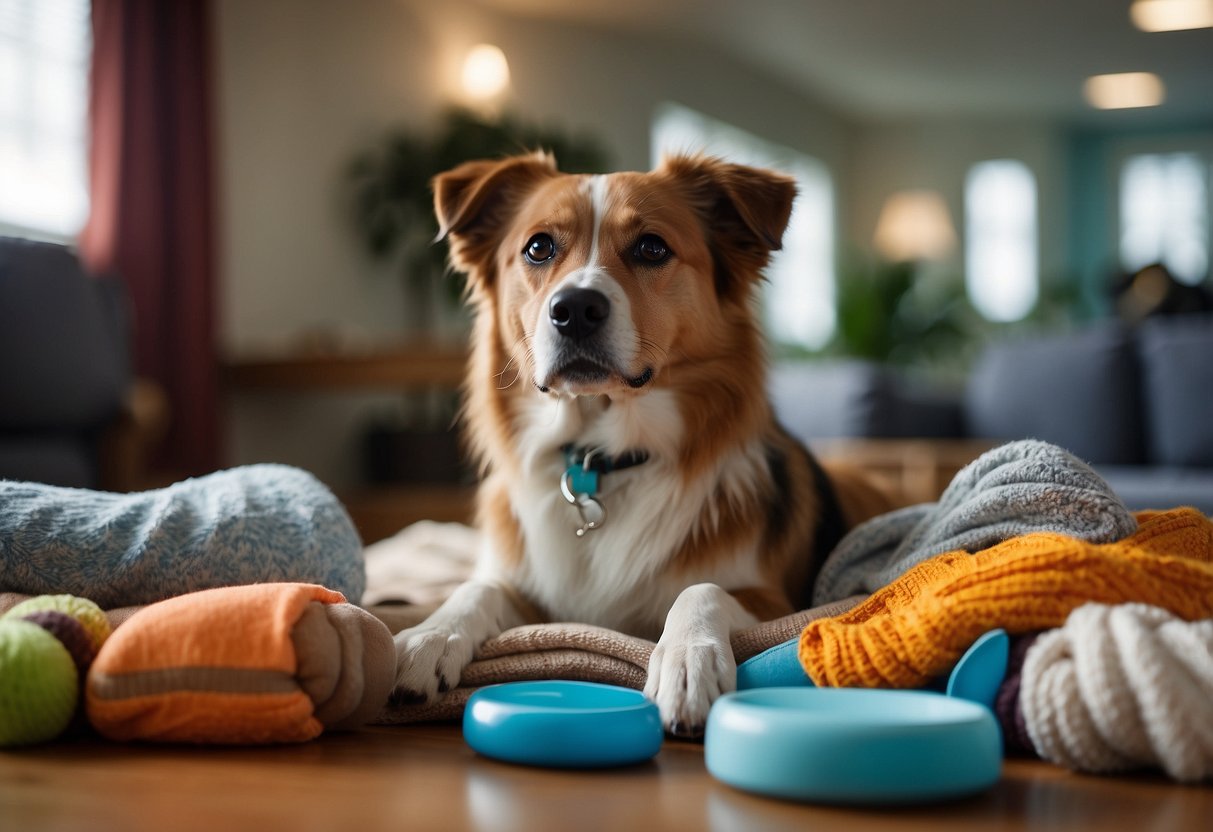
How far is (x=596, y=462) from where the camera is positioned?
1.78m

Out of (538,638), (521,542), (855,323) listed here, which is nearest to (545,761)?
(538,638)

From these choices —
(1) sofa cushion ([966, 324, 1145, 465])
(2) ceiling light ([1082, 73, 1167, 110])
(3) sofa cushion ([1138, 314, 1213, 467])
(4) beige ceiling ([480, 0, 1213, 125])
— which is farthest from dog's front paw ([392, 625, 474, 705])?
(2) ceiling light ([1082, 73, 1167, 110])

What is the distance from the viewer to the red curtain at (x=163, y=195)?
4.56 m

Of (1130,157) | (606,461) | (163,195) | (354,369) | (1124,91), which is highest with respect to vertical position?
(1124,91)

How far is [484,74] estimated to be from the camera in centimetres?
651

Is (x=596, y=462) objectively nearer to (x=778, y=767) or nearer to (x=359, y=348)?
(x=778, y=767)

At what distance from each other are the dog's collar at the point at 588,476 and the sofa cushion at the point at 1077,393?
232 centimetres

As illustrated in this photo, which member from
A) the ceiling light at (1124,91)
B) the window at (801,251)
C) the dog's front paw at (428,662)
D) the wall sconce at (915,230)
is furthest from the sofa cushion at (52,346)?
the ceiling light at (1124,91)

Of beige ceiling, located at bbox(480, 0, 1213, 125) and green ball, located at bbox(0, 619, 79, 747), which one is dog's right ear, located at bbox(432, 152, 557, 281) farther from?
beige ceiling, located at bbox(480, 0, 1213, 125)

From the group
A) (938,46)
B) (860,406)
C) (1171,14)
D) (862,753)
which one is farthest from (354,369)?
(1171,14)

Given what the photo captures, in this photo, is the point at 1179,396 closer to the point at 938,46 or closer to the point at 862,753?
the point at 862,753

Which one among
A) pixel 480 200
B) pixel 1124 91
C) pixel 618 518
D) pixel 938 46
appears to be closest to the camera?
pixel 618 518

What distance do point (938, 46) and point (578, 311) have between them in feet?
26.0

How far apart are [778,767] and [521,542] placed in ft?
2.85
